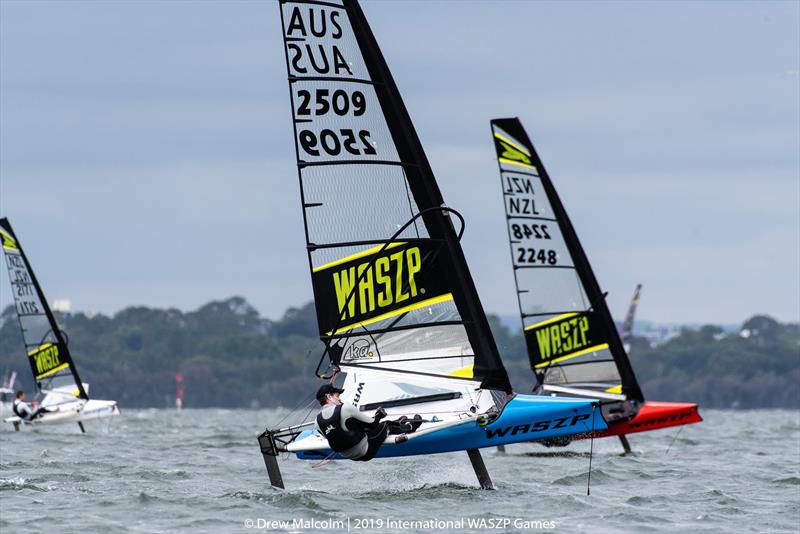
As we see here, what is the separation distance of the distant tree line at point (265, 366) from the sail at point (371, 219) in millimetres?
106331

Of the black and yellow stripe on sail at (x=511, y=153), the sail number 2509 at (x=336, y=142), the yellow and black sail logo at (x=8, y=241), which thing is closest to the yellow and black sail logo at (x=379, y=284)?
the sail number 2509 at (x=336, y=142)

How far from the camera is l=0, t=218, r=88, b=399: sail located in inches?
1351

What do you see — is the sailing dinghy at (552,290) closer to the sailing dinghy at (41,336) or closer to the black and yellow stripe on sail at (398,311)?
the black and yellow stripe on sail at (398,311)

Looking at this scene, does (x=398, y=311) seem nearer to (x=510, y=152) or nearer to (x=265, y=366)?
(x=510, y=152)

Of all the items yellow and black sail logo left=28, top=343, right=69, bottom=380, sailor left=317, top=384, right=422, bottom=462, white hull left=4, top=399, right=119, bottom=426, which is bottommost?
white hull left=4, top=399, right=119, bottom=426

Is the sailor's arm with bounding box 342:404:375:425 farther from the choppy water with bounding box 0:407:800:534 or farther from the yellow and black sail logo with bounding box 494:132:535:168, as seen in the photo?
the yellow and black sail logo with bounding box 494:132:535:168

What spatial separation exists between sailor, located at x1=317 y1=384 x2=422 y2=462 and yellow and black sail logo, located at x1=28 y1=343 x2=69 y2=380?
19966 mm

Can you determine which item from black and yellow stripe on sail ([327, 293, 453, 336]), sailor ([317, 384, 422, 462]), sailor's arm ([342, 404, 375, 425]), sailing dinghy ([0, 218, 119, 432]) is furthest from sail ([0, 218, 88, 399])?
sailor's arm ([342, 404, 375, 425])

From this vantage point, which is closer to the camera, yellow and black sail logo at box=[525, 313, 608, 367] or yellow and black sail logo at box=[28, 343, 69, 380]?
yellow and black sail logo at box=[525, 313, 608, 367]

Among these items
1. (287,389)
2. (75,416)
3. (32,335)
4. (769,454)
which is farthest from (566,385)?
(287,389)

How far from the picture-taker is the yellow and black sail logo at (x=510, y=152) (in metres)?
25.2

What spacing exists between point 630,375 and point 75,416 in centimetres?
1339

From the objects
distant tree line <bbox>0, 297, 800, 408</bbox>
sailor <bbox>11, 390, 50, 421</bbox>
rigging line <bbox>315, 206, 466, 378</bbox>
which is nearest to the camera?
rigging line <bbox>315, 206, 466, 378</bbox>

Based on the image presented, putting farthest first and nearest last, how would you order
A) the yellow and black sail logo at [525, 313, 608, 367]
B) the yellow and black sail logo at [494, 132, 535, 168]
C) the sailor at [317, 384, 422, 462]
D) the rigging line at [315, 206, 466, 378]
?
the yellow and black sail logo at [494, 132, 535, 168] → the yellow and black sail logo at [525, 313, 608, 367] → the rigging line at [315, 206, 466, 378] → the sailor at [317, 384, 422, 462]
